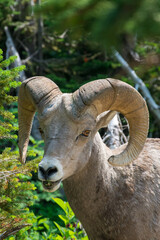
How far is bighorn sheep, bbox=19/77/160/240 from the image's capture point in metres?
3.66

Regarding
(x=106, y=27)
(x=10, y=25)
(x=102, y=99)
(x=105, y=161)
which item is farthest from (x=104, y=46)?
(x=10, y=25)

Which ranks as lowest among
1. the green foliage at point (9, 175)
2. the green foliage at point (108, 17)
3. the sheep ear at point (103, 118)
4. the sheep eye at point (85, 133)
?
the green foliage at point (9, 175)

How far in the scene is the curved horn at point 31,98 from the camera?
3.92 metres

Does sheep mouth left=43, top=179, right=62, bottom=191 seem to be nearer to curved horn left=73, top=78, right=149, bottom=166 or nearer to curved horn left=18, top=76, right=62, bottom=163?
curved horn left=73, top=78, right=149, bottom=166

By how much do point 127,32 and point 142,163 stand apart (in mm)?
3372

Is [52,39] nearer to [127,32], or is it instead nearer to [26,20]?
[26,20]

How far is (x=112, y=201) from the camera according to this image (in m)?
3.80

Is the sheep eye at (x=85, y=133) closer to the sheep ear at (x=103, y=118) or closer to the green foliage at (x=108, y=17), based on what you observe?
the sheep ear at (x=103, y=118)

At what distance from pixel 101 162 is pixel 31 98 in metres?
1.06

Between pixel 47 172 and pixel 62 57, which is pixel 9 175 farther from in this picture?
pixel 62 57

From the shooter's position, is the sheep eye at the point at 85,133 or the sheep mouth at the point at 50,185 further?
the sheep eye at the point at 85,133

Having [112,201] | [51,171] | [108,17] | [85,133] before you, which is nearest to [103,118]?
[85,133]

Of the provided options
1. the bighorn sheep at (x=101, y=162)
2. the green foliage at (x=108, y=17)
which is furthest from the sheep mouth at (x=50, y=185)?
the green foliage at (x=108, y=17)

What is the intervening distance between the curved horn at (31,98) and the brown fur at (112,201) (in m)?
0.71
